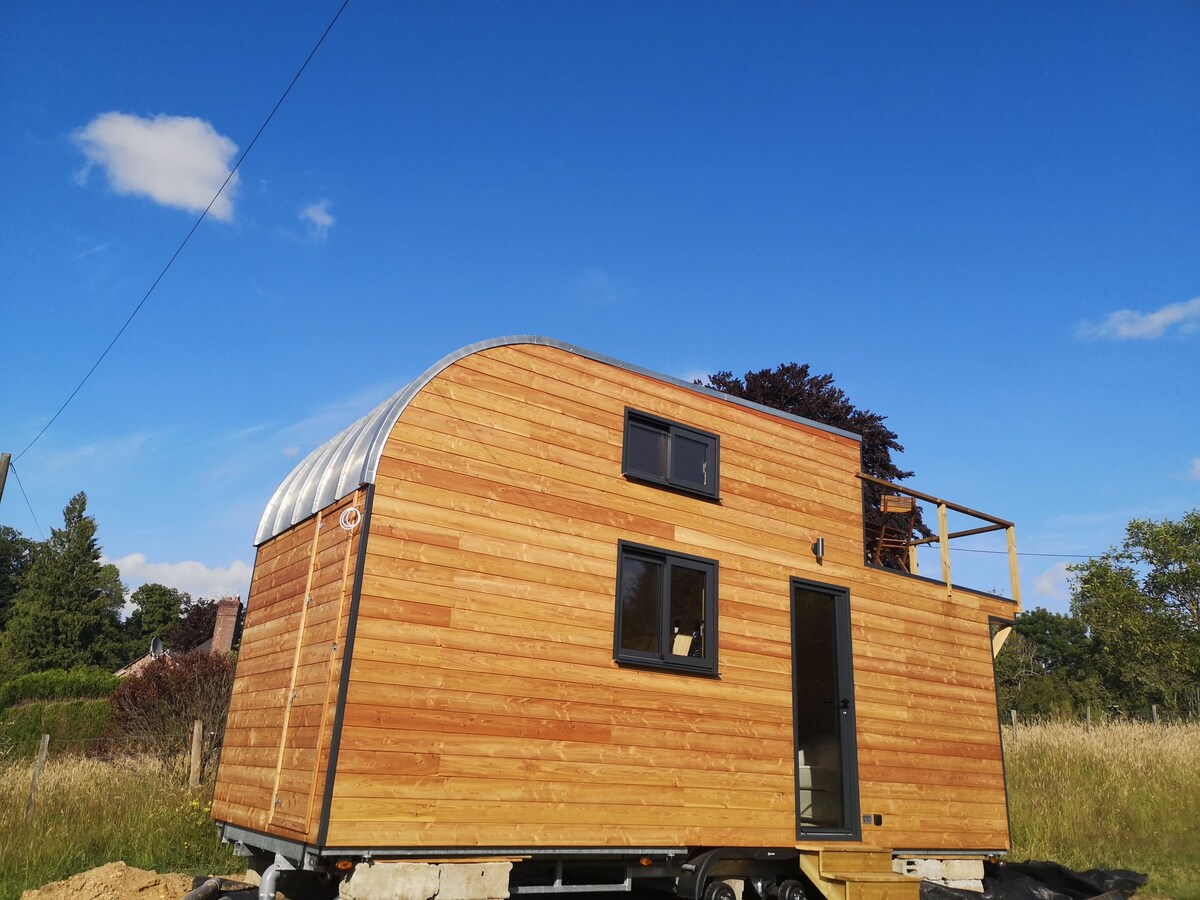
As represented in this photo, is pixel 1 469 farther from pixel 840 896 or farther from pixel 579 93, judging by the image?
pixel 840 896

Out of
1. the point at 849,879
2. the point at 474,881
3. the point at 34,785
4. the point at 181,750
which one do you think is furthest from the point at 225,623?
the point at 849,879

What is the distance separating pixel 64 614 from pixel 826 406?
38720mm

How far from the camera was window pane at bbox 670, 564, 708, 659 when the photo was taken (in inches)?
298

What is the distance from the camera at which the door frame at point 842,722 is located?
8070 mm

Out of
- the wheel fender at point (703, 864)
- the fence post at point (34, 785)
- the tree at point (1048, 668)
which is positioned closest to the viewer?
the wheel fender at point (703, 864)

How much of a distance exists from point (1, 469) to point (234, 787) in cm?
701

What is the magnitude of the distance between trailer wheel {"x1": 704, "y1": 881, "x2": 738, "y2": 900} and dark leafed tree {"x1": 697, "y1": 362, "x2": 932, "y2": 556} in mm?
15198

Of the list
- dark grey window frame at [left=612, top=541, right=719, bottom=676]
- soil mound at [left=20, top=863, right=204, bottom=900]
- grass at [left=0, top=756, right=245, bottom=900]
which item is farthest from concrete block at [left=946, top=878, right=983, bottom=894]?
soil mound at [left=20, top=863, right=204, bottom=900]

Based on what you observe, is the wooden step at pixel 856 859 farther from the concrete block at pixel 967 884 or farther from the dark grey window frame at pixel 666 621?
the dark grey window frame at pixel 666 621

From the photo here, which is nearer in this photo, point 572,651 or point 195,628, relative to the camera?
point 572,651

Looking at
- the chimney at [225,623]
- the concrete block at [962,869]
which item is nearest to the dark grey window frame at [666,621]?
the concrete block at [962,869]

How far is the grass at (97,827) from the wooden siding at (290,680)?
1.71m

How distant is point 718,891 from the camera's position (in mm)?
7352

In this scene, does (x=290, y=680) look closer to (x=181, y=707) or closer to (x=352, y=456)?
(x=352, y=456)
